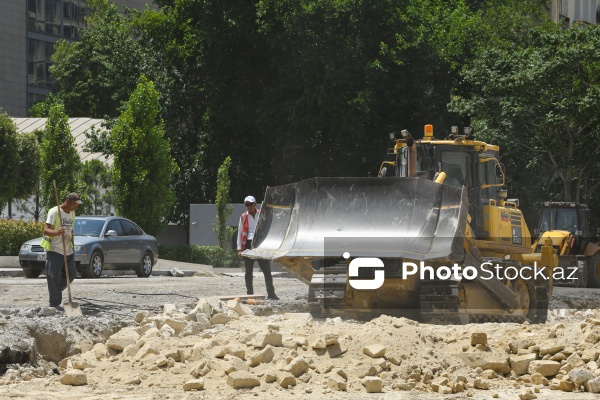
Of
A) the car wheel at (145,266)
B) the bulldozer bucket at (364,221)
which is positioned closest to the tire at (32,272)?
the car wheel at (145,266)

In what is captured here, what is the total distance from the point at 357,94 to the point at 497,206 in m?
19.4

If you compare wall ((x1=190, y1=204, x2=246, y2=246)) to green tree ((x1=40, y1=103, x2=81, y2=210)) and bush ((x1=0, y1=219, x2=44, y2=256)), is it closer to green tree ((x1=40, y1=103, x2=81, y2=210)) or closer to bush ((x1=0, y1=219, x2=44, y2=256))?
green tree ((x1=40, y1=103, x2=81, y2=210))

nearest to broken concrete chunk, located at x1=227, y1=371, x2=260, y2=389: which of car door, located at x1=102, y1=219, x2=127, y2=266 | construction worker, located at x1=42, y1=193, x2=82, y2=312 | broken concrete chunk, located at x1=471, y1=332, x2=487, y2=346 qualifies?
broken concrete chunk, located at x1=471, y1=332, x2=487, y2=346

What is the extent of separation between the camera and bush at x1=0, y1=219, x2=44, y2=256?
1235 inches

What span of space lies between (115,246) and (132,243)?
750 mm

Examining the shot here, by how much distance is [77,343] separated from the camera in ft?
39.2

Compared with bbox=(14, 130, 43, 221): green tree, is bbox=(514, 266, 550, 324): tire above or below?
below

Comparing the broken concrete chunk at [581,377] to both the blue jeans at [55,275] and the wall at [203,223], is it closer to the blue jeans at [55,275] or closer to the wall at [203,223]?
the blue jeans at [55,275]

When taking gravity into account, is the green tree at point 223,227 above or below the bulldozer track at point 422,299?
above

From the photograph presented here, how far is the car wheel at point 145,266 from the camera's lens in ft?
86.7

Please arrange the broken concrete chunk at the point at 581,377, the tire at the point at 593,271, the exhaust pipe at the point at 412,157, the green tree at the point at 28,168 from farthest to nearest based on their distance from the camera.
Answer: the green tree at the point at 28,168, the tire at the point at 593,271, the exhaust pipe at the point at 412,157, the broken concrete chunk at the point at 581,377

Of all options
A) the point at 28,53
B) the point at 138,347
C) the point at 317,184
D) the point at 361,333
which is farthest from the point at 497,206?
the point at 28,53

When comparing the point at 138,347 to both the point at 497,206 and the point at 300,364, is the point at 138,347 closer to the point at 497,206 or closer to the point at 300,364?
the point at 300,364

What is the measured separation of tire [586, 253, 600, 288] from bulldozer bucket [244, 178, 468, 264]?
16101 millimetres
